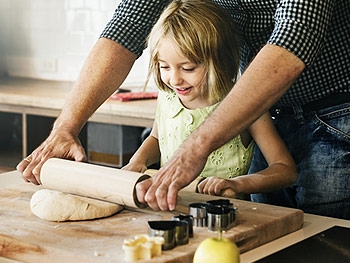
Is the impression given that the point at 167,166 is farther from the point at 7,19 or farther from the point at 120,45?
the point at 7,19

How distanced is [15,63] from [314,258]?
372 centimetres

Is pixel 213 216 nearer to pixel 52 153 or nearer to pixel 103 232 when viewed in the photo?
pixel 103 232

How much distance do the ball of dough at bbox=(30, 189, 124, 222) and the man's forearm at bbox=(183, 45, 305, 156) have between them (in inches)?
8.7

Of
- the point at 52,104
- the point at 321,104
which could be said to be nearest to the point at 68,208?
the point at 321,104

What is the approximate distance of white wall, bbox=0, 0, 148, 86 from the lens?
14.6ft

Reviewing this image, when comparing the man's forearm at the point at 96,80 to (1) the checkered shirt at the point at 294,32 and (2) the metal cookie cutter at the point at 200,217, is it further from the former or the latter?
(2) the metal cookie cutter at the point at 200,217

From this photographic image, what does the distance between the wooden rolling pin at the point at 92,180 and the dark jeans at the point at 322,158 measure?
0.54 meters

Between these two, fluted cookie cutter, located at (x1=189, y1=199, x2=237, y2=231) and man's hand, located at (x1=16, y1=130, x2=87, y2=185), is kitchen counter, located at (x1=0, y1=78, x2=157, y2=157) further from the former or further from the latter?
fluted cookie cutter, located at (x1=189, y1=199, x2=237, y2=231)

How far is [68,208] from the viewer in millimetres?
1648

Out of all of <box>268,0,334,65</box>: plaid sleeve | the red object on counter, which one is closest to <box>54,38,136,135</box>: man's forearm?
<box>268,0,334,65</box>: plaid sleeve

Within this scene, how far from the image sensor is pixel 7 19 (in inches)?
193

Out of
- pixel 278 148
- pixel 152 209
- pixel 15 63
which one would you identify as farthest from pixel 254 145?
pixel 15 63

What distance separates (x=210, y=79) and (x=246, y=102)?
43 centimetres

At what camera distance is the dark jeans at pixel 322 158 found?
1.99 m
